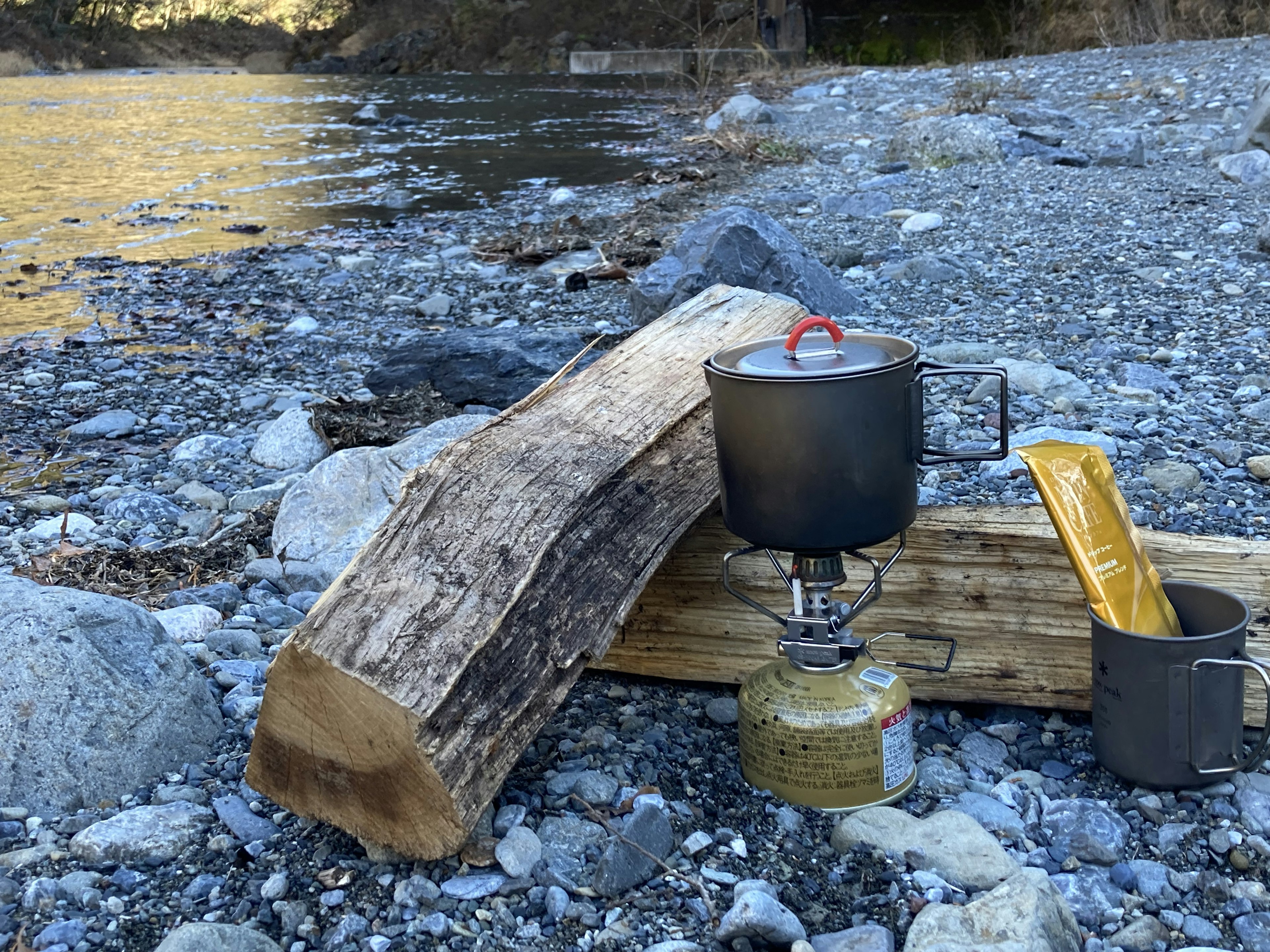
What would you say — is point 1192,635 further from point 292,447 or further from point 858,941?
point 292,447

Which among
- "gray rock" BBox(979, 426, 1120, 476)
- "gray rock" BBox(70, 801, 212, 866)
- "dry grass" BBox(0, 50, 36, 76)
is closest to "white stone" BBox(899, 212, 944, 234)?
"gray rock" BBox(979, 426, 1120, 476)

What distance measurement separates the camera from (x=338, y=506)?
10.1 feet

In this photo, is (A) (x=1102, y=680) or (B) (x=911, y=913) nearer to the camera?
(B) (x=911, y=913)

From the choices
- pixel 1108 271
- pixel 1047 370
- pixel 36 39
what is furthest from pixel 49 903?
pixel 36 39

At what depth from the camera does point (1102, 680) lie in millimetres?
1871

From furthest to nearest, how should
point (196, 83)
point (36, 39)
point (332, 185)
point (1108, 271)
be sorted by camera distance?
point (36, 39) → point (196, 83) → point (332, 185) → point (1108, 271)

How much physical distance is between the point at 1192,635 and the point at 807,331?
0.92 m

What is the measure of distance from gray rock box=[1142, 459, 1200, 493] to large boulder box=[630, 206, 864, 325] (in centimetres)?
205

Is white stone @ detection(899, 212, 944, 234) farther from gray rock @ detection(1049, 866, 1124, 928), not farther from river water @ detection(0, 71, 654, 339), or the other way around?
gray rock @ detection(1049, 866, 1124, 928)

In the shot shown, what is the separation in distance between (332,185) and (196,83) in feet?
83.8

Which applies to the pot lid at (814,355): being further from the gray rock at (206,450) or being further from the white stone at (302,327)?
the white stone at (302,327)

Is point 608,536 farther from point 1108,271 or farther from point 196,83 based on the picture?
point 196,83

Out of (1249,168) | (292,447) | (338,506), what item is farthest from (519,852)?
(1249,168)

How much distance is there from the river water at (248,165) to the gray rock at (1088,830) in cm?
615
